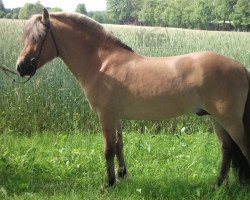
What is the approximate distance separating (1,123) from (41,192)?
2.66m

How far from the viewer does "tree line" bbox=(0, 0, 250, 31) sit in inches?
353

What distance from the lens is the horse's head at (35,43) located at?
3529 millimetres

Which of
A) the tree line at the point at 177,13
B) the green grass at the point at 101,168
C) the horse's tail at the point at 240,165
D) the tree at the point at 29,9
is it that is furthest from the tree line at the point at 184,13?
the horse's tail at the point at 240,165

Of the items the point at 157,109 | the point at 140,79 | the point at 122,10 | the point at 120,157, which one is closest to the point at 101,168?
the point at 120,157

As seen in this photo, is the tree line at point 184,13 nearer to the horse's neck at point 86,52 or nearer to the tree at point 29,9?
the tree at point 29,9

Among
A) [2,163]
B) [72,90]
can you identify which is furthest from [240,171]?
[72,90]

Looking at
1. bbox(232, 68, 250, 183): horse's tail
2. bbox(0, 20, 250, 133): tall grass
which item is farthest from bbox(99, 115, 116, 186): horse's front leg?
bbox(0, 20, 250, 133): tall grass

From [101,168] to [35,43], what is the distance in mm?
1936

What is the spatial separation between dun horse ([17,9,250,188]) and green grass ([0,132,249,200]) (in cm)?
31

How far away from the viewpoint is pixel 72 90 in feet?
21.5

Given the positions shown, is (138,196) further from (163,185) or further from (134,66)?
(134,66)

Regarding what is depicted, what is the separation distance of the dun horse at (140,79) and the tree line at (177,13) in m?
5.03

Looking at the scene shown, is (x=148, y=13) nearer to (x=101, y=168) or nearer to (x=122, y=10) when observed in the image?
(x=122, y=10)

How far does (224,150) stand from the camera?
12.8ft
